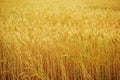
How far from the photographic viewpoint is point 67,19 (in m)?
3.75

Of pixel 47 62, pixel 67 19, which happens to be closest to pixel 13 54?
pixel 47 62

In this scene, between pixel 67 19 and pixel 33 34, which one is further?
pixel 67 19

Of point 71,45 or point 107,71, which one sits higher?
point 71,45

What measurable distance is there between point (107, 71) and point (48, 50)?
45 cm

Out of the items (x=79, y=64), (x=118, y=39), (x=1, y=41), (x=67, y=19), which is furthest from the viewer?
(x=67, y=19)

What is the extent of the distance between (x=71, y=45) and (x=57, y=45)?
0.43 feet

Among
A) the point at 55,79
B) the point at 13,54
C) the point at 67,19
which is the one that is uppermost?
the point at 67,19

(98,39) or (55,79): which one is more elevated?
(98,39)

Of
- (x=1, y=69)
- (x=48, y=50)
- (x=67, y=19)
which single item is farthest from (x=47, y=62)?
(x=67, y=19)

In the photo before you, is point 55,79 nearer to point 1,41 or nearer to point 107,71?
point 107,71

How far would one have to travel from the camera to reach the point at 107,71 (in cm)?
200

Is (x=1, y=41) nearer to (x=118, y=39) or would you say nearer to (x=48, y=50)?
(x=48, y=50)

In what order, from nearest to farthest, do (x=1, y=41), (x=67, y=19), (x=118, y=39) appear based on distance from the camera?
(x=118, y=39)
(x=1, y=41)
(x=67, y=19)

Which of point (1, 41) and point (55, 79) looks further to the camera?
point (1, 41)
